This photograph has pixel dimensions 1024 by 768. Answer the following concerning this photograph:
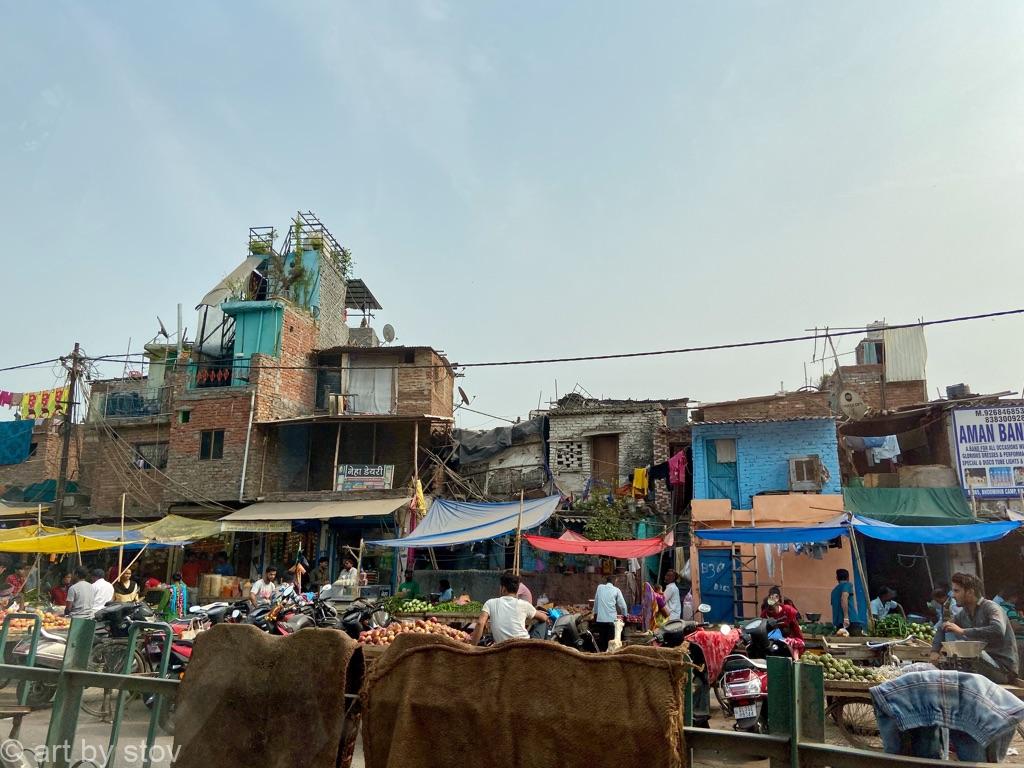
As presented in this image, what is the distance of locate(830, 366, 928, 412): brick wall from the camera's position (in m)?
22.8

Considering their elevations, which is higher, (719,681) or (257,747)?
(257,747)

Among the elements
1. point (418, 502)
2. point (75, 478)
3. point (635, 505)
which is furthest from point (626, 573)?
point (75, 478)

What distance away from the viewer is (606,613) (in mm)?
10711

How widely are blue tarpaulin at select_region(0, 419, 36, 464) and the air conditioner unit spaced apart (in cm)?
2811

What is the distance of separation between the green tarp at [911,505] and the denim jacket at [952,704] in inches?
555

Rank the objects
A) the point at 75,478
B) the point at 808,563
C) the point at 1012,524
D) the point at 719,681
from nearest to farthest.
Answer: the point at 719,681
the point at 1012,524
the point at 808,563
the point at 75,478

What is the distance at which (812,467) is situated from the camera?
20344 millimetres

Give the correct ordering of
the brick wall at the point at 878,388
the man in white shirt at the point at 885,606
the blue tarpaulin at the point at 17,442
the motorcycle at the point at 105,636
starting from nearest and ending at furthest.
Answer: the motorcycle at the point at 105,636
the man in white shirt at the point at 885,606
the brick wall at the point at 878,388
the blue tarpaulin at the point at 17,442

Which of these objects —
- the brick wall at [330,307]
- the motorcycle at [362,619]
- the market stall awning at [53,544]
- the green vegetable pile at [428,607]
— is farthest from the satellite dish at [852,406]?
the market stall awning at [53,544]

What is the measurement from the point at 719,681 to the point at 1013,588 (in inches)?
579

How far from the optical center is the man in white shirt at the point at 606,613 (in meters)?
10.7

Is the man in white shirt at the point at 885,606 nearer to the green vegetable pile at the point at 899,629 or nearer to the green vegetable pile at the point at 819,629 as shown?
the green vegetable pile at the point at 899,629

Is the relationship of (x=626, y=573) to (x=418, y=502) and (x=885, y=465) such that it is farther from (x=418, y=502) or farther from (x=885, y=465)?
(x=885, y=465)

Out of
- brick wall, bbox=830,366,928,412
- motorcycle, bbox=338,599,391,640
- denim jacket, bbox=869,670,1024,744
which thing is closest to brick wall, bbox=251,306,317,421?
motorcycle, bbox=338,599,391,640
